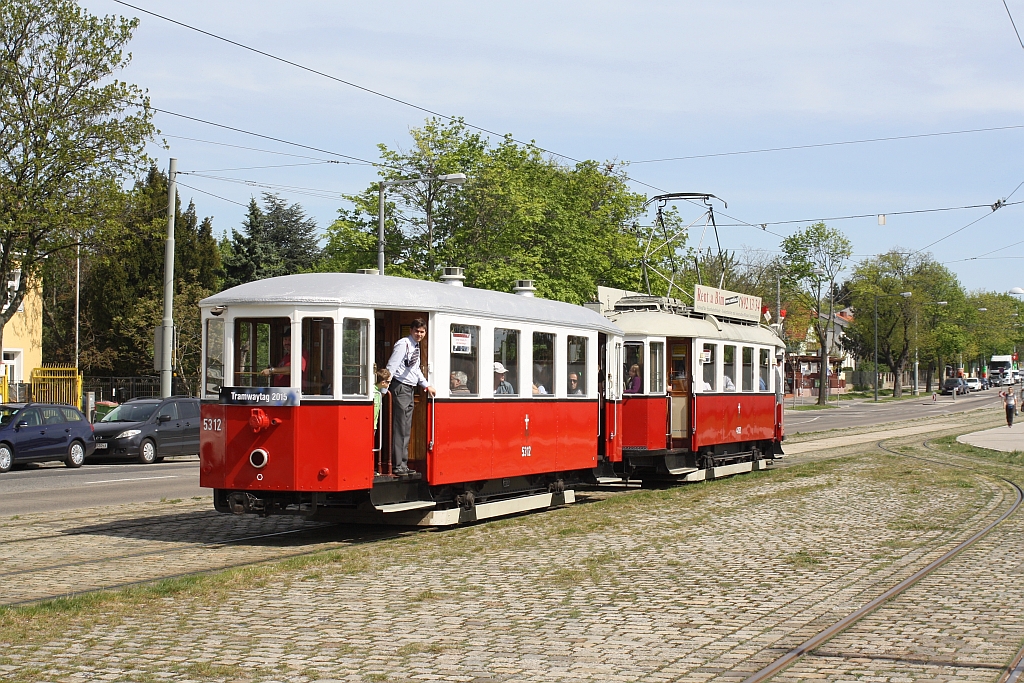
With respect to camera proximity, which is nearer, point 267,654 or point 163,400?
point 267,654

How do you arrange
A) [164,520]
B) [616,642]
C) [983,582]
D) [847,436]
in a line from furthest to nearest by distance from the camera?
1. [847,436]
2. [164,520]
3. [983,582]
4. [616,642]

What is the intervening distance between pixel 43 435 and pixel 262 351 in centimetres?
1526

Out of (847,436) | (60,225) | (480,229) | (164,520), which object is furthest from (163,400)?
(847,436)

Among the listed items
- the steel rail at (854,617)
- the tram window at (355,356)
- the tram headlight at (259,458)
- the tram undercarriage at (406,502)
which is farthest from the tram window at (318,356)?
the steel rail at (854,617)

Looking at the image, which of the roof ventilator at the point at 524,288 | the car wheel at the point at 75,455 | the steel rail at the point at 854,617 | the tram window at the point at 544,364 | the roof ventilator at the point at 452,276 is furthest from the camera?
the car wheel at the point at 75,455

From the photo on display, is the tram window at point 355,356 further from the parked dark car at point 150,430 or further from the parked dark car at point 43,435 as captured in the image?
the parked dark car at point 150,430

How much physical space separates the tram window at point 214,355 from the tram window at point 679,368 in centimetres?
1007

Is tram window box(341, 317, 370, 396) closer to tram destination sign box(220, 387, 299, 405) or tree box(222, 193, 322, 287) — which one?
tram destination sign box(220, 387, 299, 405)

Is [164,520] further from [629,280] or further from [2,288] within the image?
[629,280]

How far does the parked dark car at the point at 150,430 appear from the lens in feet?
92.5

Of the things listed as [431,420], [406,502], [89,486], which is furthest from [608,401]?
[89,486]

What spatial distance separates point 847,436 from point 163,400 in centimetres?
2110

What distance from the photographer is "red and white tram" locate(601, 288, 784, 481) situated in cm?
1991

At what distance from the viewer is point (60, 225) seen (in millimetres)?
29438
